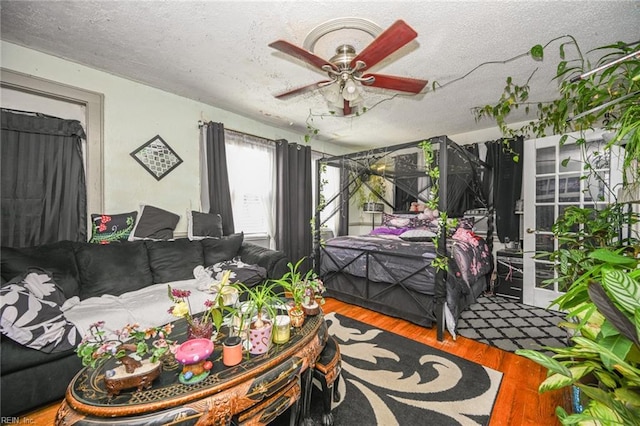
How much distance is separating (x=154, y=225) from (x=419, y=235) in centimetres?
336

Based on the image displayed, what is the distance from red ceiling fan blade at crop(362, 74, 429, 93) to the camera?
5.96 ft

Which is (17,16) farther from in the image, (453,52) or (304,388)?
(453,52)

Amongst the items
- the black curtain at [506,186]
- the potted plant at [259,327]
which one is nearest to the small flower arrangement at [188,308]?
the potted plant at [259,327]

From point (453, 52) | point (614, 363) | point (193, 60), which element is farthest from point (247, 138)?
point (614, 363)

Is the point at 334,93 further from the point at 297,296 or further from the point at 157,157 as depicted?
the point at 157,157

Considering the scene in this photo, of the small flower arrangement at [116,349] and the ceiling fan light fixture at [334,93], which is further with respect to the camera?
the ceiling fan light fixture at [334,93]

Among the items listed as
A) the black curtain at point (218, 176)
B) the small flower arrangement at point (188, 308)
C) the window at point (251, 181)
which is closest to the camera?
the small flower arrangement at point (188, 308)

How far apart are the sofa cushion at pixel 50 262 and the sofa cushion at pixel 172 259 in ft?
1.82

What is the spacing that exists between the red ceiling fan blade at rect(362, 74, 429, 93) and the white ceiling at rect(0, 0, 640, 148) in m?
0.35

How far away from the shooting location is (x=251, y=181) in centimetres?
379

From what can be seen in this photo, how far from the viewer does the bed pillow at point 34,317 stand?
144 cm

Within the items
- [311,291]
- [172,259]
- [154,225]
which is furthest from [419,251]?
[154,225]

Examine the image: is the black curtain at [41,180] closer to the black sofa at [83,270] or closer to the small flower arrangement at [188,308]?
the black sofa at [83,270]

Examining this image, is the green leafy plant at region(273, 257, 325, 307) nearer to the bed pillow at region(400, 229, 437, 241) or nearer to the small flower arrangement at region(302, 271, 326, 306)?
the small flower arrangement at region(302, 271, 326, 306)
